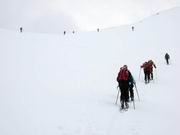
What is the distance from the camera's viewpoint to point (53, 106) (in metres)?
13.2

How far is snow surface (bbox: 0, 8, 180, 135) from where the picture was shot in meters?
11.0

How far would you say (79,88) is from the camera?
18391 millimetres

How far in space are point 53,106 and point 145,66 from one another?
31.2ft

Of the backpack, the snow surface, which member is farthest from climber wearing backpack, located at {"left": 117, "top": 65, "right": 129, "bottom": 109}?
the snow surface

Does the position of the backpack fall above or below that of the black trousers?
→ above

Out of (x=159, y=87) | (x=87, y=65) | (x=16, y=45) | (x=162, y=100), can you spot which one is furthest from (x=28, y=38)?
(x=162, y=100)

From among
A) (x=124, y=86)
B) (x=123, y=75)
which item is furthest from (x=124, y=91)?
(x=123, y=75)

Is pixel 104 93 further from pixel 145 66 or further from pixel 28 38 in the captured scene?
pixel 28 38

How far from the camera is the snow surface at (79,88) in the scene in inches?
434

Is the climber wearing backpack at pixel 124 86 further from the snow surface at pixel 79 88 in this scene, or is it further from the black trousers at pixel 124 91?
the snow surface at pixel 79 88

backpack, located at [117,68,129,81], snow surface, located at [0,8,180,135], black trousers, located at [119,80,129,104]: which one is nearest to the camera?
snow surface, located at [0,8,180,135]

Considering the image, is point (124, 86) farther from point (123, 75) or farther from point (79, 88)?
point (79, 88)

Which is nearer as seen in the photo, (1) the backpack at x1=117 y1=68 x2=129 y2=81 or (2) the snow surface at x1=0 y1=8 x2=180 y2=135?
(2) the snow surface at x1=0 y1=8 x2=180 y2=135

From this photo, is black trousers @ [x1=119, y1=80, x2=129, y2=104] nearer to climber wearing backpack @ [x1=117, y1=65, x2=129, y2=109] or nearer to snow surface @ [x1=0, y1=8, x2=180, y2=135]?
climber wearing backpack @ [x1=117, y1=65, x2=129, y2=109]
